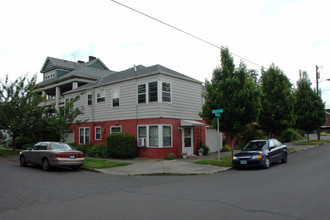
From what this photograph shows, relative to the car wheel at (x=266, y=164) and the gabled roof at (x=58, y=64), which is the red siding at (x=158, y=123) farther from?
the gabled roof at (x=58, y=64)

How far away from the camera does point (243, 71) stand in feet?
50.3

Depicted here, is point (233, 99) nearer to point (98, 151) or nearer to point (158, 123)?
Answer: point (158, 123)

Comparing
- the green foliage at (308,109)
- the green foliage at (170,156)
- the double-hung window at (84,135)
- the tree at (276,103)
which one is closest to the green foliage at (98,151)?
the double-hung window at (84,135)

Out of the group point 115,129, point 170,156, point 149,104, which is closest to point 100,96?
point 115,129

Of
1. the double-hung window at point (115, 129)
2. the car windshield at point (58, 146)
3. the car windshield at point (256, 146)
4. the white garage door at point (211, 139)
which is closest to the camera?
the car windshield at point (58, 146)

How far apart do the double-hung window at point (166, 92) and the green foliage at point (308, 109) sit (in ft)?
55.9

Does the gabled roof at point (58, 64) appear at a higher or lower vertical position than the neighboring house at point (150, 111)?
higher

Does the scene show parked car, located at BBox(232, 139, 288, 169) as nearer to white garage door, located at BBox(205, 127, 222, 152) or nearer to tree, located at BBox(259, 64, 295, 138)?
tree, located at BBox(259, 64, 295, 138)

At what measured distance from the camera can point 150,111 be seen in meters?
17.6

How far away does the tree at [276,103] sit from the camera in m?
19.6

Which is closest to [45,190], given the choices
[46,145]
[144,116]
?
[46,145]

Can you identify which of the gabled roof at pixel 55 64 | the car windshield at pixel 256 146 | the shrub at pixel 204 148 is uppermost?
the gabled roof at pixel 55 64

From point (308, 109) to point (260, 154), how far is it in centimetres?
1947

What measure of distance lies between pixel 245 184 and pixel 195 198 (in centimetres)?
265
